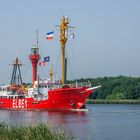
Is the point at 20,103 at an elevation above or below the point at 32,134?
below

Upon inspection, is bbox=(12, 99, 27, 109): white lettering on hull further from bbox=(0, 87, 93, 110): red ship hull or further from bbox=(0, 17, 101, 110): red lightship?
bbox=(0, 87, 93, 110): red ship hull

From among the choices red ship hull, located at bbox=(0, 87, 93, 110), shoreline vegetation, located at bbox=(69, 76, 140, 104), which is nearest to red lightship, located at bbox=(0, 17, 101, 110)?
red ship hull, located at bbox=(0, 87, 93, 110)

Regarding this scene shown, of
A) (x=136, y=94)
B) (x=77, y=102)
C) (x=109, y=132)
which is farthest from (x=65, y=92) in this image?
(x=136, y=94)

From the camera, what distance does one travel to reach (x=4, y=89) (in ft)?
298

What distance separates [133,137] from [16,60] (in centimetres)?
6012

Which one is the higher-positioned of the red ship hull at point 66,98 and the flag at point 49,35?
the flag at point 49,35

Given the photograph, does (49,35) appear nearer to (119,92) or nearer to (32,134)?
(32,134)

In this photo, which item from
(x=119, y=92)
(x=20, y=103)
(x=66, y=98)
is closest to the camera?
(x=66, y=98)

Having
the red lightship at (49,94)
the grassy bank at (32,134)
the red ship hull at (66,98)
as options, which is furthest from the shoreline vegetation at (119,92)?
the grassy bank at (32,134)

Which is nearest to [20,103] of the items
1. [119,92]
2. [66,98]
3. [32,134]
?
[66,98]

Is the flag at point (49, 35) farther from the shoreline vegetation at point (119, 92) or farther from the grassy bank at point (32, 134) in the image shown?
the shoreline vegetation at point (119, 92)

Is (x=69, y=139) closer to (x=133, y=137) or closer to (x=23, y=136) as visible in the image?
(x=23, y=136)

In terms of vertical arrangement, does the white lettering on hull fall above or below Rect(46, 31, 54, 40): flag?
below

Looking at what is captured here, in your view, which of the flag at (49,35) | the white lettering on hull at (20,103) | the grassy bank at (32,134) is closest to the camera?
the grassy bank at (32,134)
